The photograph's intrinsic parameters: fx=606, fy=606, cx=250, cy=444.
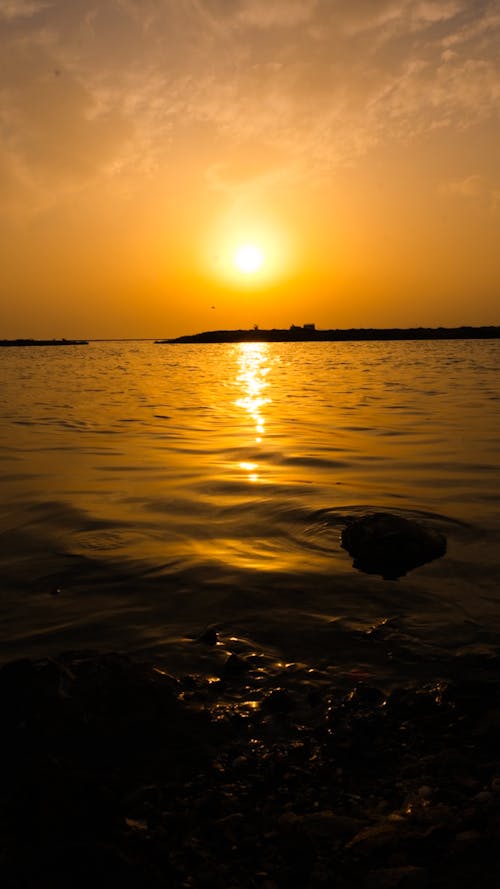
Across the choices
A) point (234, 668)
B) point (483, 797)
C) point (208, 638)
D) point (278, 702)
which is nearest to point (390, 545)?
point (208, 638)

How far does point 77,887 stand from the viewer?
2143mm

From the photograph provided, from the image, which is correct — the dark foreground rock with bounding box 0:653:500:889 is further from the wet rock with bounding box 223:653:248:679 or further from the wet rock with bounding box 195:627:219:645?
the wet rock with bounding box 195:627:219:645

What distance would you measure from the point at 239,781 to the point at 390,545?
11.5 feet

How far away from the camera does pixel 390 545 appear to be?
6.04 m

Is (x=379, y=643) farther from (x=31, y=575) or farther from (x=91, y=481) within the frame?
(x=91, y=481)

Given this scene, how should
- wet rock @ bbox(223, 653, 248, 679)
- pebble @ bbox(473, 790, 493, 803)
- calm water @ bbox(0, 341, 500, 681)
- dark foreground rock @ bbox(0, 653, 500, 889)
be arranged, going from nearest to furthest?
dark foreground rock @ bbox(0, 653, 500, 889), pebble @ bbox(473, 790, 493, 803), wet rock @ bbox(223, 653, 248, 679), calm water @ bbox(0, 341, 500, 681)

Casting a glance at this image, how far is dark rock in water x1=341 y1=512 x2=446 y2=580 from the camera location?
5918mm

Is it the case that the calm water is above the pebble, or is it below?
below

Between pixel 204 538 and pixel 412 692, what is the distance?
367cm

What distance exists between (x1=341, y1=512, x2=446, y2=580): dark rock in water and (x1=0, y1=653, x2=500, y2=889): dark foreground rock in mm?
2175

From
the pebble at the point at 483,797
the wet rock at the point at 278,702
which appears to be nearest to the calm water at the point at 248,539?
the wet rock at the point at 278,702

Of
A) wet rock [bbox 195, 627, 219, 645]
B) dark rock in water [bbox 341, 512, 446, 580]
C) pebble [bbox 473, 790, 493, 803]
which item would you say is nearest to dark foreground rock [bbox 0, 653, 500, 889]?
pebble [bbox 473, 790, 493, 803]

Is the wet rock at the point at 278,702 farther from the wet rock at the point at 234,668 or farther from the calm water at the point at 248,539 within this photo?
the calm water at the point at 248,539

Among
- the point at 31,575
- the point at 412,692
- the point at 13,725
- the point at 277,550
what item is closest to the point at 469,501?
the point at 277,550
